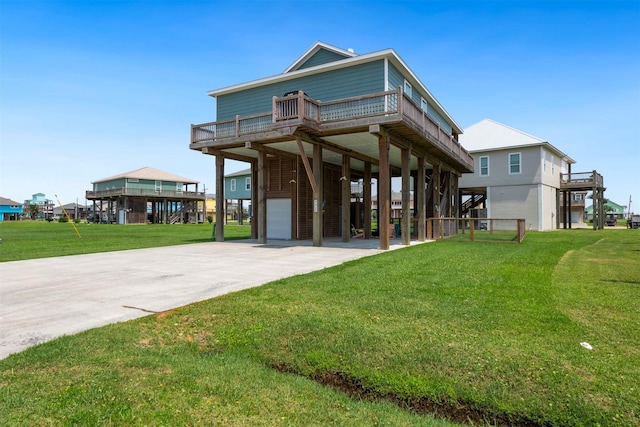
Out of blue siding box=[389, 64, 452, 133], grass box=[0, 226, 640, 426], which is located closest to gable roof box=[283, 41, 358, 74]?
blue siding box=[389, 64, 452, 133]

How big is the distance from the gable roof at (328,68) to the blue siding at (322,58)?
5.5 inches

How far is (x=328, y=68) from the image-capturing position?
15578mm

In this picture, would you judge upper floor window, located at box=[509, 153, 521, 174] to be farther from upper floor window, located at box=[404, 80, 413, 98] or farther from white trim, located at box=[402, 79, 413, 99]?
upper floor window, located at box=[404, 80, 413, 98]

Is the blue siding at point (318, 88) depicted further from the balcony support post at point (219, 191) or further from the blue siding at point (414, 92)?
the balcony support post at point (219, 191)

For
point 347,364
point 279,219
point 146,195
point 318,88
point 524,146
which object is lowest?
point 347,364

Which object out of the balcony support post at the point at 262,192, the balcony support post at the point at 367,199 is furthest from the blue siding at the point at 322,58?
the balcony support post at the point at 367,199

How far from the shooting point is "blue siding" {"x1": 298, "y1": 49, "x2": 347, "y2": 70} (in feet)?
55.6

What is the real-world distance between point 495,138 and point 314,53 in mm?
20156

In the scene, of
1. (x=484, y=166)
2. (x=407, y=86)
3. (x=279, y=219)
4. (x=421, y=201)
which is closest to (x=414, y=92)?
(x=407, y=86)

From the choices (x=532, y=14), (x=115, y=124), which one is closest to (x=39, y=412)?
(x=532, y=14)

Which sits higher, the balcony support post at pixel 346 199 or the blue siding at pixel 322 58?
the blue siding at pixel 322 58

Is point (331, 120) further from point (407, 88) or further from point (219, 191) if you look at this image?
point (219, 191)

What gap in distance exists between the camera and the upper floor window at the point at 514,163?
29.1m

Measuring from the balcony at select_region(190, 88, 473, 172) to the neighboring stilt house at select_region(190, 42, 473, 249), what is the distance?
0.04m
